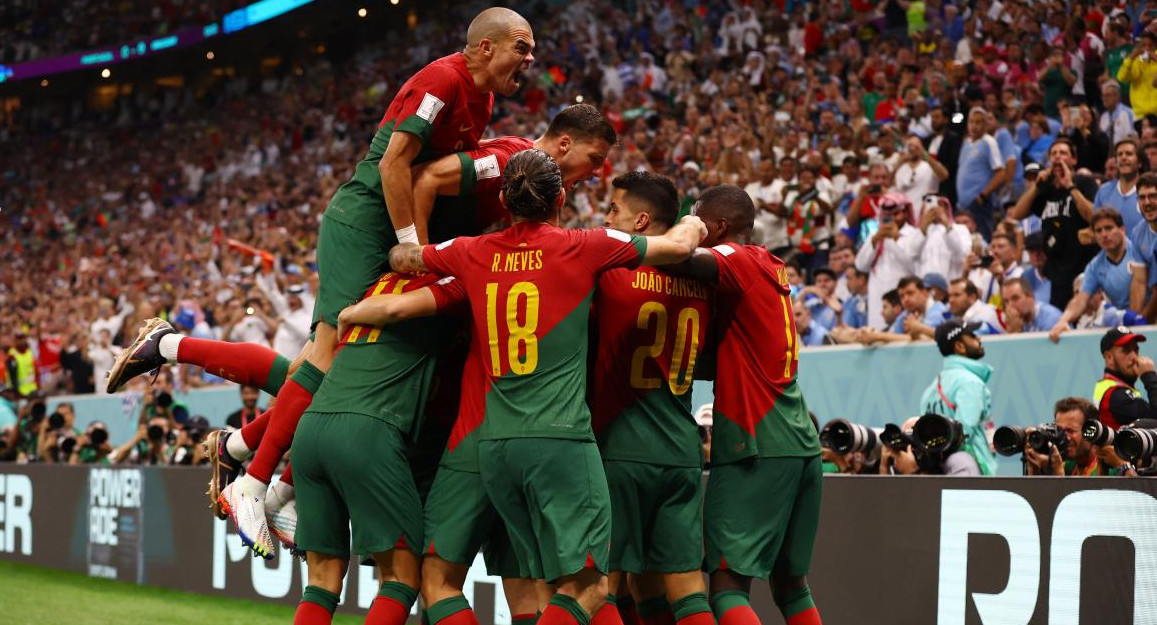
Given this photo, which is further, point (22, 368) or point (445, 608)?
point (22, 368)

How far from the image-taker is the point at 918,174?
1130 centimetres

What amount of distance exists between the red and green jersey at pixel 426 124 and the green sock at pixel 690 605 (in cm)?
178

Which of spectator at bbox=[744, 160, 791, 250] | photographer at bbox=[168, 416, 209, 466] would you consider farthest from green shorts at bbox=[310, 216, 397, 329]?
spectator at bbox=[744, 160, 791, 250]

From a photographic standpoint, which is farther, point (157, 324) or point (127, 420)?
point (127, 420)

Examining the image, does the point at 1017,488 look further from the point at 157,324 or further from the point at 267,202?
the point at 267,202

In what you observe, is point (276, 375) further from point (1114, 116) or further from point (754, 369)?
point (1114, 116)

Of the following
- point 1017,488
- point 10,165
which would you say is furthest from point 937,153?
point 10,165

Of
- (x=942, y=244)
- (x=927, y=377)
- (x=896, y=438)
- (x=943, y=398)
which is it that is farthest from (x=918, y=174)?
(x=896, y=438)

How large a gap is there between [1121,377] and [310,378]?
4.46 m

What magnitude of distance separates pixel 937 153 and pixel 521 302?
7.84 meters

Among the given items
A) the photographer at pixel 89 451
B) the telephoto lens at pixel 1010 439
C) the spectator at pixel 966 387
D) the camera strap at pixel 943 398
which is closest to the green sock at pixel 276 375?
the telephoto lens at pixel 1010 439

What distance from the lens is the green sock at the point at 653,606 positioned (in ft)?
17.1

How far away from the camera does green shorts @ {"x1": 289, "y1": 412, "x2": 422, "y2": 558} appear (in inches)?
187

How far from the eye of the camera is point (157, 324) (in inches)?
226
